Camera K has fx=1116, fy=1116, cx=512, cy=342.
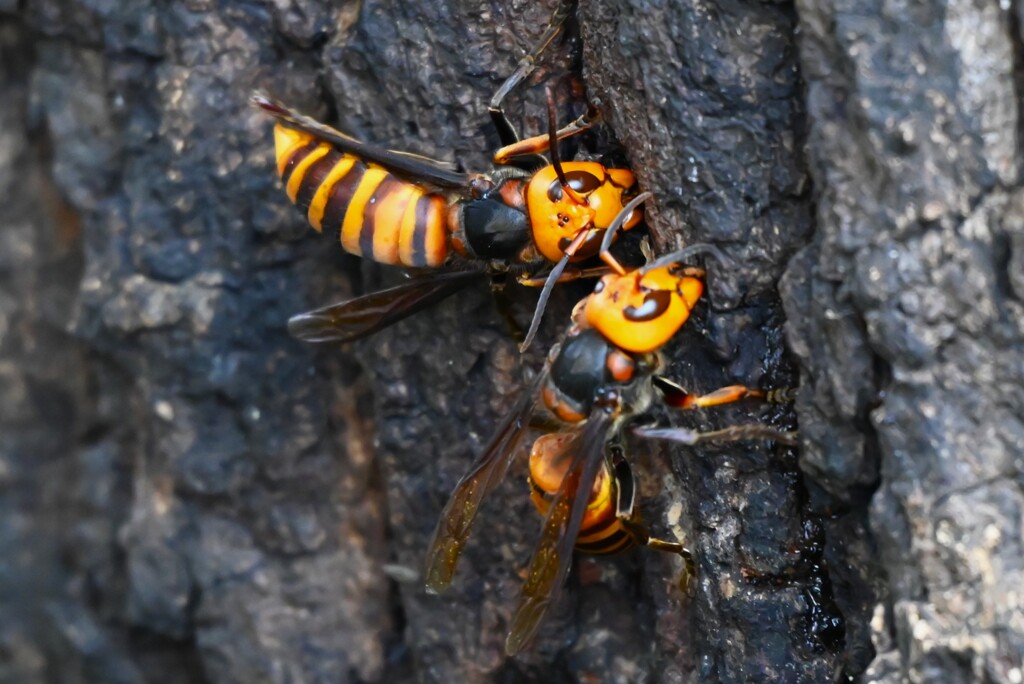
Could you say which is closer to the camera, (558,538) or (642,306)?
(642,306)

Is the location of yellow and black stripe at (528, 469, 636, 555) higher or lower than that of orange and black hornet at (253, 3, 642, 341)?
lower

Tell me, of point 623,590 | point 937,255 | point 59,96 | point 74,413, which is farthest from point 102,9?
point 937,255

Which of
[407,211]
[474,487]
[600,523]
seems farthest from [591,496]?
[407,211]

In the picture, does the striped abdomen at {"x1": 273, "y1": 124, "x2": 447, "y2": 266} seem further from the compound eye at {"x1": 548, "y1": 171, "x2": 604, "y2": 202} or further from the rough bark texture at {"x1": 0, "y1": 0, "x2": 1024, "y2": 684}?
the compound eye at {"x1": 548, "y1": 171, "x2": 604, "y2": 202}

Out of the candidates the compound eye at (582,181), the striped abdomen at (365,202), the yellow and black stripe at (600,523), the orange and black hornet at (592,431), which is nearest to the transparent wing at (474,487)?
the orange and black hornet at (592,431)

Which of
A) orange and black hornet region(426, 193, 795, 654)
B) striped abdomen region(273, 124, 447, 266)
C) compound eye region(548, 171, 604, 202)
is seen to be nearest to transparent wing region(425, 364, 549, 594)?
orange and black hornet region(426, 193, 795, 654)

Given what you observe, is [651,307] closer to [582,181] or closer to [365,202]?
[582,181]

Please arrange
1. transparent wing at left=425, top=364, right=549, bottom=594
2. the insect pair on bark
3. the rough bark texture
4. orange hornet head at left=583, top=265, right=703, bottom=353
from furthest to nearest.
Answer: transparent wing at left=425, top=364, right=549, bottom=594
the insect pair on bark
orange hornet head at left=583, top=265, right=703, bottom=353
the rough bark texture

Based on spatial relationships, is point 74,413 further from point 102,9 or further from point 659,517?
point 659,517
